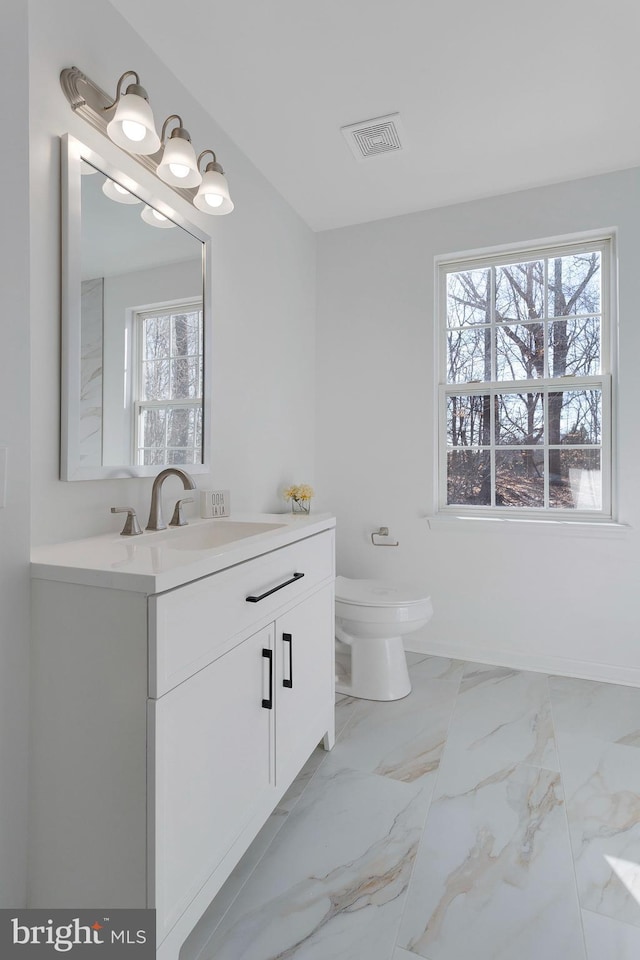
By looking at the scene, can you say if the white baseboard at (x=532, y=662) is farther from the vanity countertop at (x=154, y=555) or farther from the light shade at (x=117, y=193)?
the light shade at (x=117, y=193)

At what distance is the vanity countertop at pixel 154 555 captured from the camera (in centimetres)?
95

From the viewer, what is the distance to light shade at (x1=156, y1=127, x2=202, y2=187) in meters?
1.53

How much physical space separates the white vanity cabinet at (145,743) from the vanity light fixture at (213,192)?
128 cm

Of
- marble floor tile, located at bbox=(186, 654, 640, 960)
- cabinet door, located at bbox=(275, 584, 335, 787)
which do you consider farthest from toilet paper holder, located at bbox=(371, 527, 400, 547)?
cabinet door, located at bbox=(275, 584, 335, 787)

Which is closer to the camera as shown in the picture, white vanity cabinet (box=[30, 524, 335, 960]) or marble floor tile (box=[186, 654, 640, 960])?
white vanity cabinet (box=[30, 524, 335, 960])

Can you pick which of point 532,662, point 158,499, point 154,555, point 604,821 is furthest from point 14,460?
point 532,662

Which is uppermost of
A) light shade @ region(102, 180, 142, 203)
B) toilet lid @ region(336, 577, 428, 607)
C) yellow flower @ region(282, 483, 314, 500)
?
light shade @ region(102, 180, 142, 203)

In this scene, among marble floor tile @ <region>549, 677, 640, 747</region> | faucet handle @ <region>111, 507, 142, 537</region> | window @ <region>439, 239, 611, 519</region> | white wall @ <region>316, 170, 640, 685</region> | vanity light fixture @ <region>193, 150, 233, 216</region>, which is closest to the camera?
faucet handle @ <region>111, 507, 142, 537</region>

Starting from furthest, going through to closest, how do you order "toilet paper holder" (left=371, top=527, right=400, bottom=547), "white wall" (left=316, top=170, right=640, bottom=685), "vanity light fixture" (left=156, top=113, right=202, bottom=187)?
"toilet paper holder" (left=371, top=527, right=400, bottom=547)
"white wall" (left=316, top=170, right=640, bottom=685)
"vanity light fixture" (left=156, top=113, right=202, bottom=187)

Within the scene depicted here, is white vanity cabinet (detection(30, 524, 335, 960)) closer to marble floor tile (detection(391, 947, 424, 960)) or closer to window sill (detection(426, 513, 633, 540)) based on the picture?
marble floor tile (detection(391, 947, 424, 960))

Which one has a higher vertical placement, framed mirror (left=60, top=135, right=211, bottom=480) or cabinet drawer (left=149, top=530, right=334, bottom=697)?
framed mirror (left=60, top=135, right=211, bottom=480)

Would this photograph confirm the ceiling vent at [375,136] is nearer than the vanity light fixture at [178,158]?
No

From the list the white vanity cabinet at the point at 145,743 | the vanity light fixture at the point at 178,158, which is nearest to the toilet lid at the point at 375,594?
the white vanity cabinet at the point at 145,743

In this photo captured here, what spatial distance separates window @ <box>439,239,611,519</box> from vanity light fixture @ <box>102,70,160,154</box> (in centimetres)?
184
